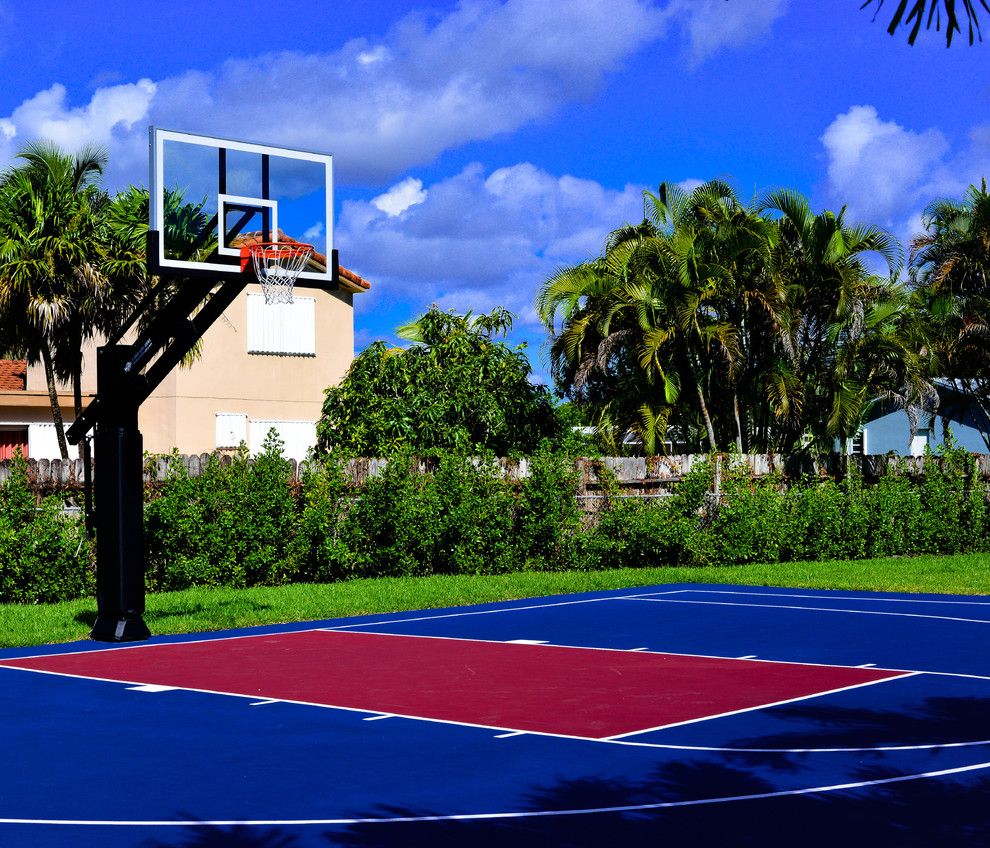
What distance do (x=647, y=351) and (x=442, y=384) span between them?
4.16 meters

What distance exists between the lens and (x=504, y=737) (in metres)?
10.0

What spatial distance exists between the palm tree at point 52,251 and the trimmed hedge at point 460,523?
278 cm

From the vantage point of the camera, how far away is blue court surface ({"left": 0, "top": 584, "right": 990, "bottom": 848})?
7.47 meters

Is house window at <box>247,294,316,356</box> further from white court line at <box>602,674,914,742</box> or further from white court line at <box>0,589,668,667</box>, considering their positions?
white court line at <box>602,674,914,742</box>

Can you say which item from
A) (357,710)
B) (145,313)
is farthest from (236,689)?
(145,313)

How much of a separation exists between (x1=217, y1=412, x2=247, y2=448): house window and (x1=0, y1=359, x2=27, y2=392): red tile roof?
4.79 metres

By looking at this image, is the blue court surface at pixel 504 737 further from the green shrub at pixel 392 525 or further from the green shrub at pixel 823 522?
the green shrub at pixel 823 522

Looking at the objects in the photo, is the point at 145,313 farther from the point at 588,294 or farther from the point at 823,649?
the point at 823,649

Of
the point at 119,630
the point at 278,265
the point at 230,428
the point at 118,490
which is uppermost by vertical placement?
the point at 278,265

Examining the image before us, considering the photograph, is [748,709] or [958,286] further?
[958,286]

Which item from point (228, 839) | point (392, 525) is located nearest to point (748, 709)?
point (228, 839)

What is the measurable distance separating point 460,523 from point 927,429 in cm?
2185

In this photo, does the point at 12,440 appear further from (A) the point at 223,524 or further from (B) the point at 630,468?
(B) the point at 630,468

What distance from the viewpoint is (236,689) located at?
486 inches
